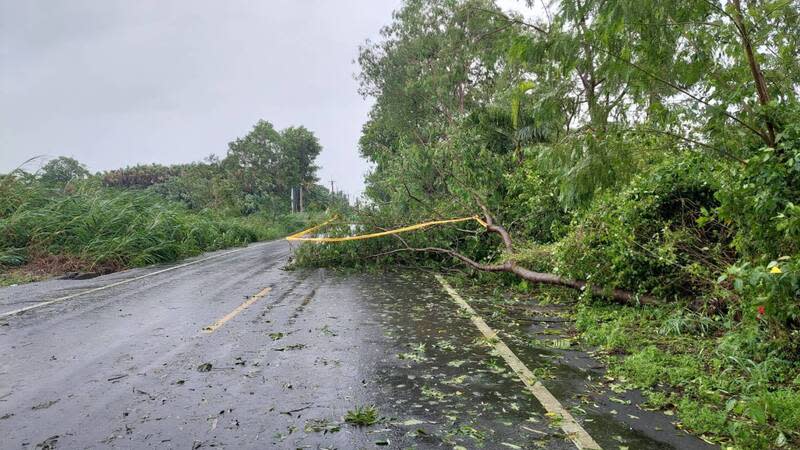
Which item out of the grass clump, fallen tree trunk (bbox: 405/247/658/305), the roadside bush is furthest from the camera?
the grass clump

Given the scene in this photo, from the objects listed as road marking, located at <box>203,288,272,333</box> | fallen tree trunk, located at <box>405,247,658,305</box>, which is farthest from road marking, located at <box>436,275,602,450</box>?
road marking, located at <box>203,288,272,333</box>

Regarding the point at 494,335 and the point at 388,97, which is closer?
the point at 494,335

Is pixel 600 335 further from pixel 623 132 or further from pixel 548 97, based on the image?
pixel 548 97

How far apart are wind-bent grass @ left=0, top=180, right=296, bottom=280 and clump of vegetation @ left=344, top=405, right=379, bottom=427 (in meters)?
13.3

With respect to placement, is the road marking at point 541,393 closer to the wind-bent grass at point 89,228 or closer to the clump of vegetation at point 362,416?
the clump of vegetation at point 362,416

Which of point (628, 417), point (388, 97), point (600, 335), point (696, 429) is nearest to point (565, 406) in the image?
point (628, 417)

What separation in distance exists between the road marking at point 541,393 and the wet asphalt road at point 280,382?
0.08m

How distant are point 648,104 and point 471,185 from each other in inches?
331

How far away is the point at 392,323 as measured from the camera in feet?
24.2

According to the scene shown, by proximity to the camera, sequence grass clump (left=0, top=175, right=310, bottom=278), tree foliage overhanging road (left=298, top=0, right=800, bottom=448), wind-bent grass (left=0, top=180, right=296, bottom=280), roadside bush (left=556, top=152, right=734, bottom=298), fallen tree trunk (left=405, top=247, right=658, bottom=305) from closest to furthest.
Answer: tree foliage overhanging road (left=298, top=0, right=800, bottom=448) → roadside bush (left=556, top=152, right=734, bottom=298) → fallen tree trunk (left=405, top=247, right=658, bottom=305) → grass clump (left=0, top=175, right=310, bottom=278) → wind-bent grass (left=0, top=180, right=296, bottom=280)

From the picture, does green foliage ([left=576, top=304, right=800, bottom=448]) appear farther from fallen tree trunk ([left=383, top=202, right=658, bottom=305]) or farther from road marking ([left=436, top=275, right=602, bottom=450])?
road marking ([left=436, top=275, right=602, bottom=450])

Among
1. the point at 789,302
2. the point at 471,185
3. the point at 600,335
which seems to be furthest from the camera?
the point at 471,185

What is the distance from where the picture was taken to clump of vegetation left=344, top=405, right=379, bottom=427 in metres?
3.89

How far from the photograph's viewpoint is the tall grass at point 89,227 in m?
15.8
